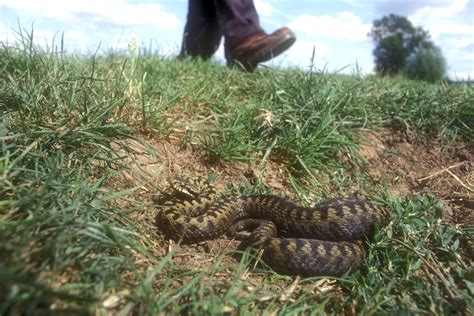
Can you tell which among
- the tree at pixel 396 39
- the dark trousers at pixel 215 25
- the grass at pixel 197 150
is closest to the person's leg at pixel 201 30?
the dark trousers at pixel 215 25

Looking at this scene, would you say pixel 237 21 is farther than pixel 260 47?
Yes

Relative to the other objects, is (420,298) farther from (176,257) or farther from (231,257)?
(176,257)

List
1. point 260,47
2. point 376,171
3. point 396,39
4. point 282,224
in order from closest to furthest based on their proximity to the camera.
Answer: point 282,224 < point 376,171 < point 260,47 < point 396,39

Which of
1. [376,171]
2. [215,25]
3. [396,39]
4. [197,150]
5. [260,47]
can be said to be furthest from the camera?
[396,39]

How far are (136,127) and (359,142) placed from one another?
1.82 meters

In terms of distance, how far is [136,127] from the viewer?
3.43m

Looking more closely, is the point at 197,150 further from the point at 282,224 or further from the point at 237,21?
the point at 237,21

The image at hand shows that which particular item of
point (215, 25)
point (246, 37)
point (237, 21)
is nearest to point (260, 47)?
point (246, 37)

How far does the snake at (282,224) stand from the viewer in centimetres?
261

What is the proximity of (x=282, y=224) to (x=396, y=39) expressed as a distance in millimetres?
34647

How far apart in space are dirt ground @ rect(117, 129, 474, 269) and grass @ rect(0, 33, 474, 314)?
0.08 metres

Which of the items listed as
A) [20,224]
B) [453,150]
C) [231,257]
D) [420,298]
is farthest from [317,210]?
[20,224]

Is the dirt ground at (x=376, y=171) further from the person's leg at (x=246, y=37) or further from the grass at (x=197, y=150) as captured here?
the person's leg at (x=246, y=37)

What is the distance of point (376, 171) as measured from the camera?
3.83 metres
